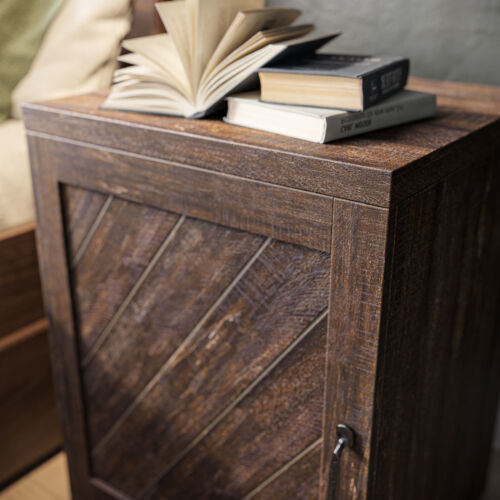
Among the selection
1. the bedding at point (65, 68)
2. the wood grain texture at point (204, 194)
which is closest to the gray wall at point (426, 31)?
the bedding at point (65, 68)

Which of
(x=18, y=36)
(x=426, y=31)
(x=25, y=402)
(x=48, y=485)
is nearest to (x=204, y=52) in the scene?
(x=426, y=31)

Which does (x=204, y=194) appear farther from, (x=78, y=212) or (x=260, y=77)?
(x=78, y=212)

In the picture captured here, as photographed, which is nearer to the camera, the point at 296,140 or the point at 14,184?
the point at 296,140

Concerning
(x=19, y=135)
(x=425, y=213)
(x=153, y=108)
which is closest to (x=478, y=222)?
(x=425, y=213)

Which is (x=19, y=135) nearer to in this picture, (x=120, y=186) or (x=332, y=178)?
(x=120, y=186)

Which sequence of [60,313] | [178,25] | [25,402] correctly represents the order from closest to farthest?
[178,25] → [60,313] → [25,402]

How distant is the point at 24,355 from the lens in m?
1.32

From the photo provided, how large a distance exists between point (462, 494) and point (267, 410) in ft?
1.74

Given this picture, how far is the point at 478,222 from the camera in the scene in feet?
2.90

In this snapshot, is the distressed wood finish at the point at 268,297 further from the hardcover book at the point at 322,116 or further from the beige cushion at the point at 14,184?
the beige cushion at the point at 14,184

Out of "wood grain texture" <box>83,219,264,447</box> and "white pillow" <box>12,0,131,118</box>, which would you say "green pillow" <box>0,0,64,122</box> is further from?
"wood grain texture" <box>83,219,264,447</box>

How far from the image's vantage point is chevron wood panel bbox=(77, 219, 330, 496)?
2.56 feet

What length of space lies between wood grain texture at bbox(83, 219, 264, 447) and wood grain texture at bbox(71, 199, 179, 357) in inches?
0.9

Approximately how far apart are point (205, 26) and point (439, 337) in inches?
20.7
